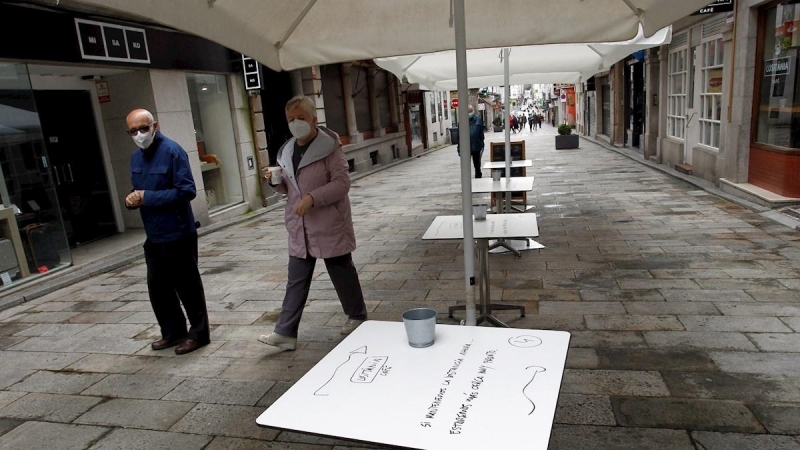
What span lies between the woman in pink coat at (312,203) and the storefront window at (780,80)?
716 cm

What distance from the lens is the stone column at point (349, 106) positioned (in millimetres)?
17500

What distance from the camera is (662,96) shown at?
14.4 metres

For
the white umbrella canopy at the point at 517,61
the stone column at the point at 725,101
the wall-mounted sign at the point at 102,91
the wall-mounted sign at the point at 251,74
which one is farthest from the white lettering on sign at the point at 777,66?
the wall-mounted sign at the point at 102,91

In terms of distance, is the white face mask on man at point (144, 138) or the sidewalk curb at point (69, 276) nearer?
the white face mask on man at point (144, 138)

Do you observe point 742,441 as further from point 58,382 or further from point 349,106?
point 349,106

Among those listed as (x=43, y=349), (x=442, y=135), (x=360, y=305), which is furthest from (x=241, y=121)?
(x=442, y=135)

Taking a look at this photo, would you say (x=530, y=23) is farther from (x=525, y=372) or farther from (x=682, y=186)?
(x=682, y=186)

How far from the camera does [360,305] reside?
4.20m

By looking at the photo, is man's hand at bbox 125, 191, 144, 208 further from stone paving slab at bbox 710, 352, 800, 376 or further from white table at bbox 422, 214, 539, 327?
stone paving slab at bbox 710, 352, 800, 376

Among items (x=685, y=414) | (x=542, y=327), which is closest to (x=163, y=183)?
(x=542, y=327)

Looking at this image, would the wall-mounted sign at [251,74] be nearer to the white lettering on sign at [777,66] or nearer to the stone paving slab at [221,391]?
the stone paving slab at [221,391]

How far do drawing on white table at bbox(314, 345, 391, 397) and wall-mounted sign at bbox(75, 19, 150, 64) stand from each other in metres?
7.44

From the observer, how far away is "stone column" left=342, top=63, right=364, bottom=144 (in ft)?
57.4

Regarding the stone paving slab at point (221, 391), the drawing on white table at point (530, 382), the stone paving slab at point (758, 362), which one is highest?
the drawing on white table at point (530, 382)
